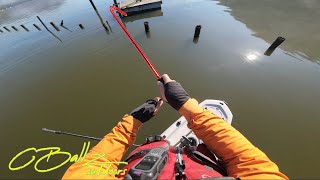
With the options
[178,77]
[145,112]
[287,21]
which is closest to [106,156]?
[145,112]

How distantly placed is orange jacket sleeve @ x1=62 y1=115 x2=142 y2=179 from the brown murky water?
468 cm

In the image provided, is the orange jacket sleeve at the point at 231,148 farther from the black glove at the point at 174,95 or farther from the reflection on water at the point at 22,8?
the reflection on water at the point at 22,8

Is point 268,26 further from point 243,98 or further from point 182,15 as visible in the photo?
point 243,98

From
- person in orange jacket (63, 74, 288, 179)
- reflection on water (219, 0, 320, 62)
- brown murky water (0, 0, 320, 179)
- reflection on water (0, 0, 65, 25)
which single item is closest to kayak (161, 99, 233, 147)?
brown murky water (0, 0, 320, 179)

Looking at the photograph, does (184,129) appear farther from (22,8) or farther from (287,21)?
(22,8)

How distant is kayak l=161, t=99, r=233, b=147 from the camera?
19.6ft

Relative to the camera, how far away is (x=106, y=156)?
2.66m

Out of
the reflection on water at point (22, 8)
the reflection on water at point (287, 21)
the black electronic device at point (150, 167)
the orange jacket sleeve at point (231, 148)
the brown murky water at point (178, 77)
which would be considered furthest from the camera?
the reflection on water at point (22, 8)

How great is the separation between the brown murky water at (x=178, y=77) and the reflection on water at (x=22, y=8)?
492 inches

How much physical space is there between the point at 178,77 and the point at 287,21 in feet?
36.8

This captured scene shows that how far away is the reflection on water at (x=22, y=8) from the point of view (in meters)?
28.8

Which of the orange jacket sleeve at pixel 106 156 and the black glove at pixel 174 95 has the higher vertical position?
the black glove at pixel 174 95

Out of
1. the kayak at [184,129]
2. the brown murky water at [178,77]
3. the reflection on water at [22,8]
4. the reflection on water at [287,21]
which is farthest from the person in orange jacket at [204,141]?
the reflection on water at [22,8]

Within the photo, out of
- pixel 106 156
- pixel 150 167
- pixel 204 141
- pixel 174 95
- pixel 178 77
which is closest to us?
pixel 150 167
